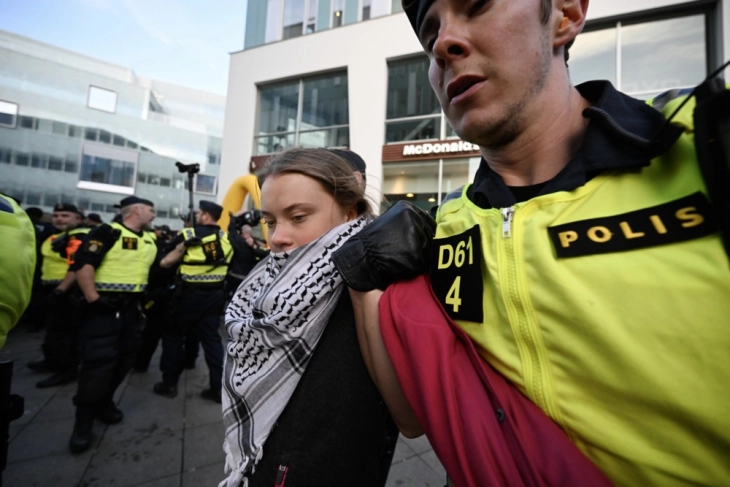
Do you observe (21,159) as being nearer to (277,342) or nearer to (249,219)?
(249,219)

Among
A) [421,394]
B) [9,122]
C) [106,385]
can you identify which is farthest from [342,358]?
[9,122]

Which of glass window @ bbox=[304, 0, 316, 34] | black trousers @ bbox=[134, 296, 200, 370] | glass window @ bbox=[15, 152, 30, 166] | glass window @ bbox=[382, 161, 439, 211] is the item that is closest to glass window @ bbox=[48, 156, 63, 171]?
glass window @ bbox=[15, 152, 30, 166]

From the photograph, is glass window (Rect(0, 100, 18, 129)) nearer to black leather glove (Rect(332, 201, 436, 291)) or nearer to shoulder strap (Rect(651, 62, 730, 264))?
black leather glove (Rect(332, 201, 436, 291))

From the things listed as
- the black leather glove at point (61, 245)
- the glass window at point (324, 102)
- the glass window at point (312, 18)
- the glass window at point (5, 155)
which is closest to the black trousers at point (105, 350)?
the black leather glove at point (61, 245)

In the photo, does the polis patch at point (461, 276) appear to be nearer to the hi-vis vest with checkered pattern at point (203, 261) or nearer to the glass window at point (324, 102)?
the hi-vis vest with checkered pattern at point (203, 261)

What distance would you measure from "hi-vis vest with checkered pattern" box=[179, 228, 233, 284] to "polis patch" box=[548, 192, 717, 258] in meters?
3.83

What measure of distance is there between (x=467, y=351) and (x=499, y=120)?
57 centimetres

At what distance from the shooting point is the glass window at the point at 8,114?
Result: 2369 centimetres

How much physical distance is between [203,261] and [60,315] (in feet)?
7.13

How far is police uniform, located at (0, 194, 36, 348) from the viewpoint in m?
1.20

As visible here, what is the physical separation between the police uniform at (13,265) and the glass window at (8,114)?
110ft

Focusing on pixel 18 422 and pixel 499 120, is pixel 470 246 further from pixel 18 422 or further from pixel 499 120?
pixel 18 422

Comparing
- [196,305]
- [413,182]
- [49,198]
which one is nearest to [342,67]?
[413,182]

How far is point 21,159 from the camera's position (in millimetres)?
23703
